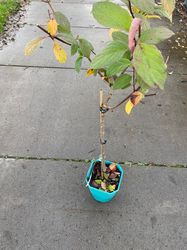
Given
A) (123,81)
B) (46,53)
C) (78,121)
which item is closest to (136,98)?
(123,81)

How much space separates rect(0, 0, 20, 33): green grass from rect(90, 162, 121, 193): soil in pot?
10.8 feet

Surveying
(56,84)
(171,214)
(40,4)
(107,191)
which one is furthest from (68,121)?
(40,4)

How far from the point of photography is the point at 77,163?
2.90 meters

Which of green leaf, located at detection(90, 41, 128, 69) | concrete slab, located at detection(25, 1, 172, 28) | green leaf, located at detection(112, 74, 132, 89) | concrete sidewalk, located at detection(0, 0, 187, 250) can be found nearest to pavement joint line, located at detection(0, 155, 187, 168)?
concrete sidewalk, located at detection(0, 0, 187, 250)

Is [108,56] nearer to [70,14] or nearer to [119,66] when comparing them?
[119,66]

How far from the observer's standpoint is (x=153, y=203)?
2600 millimetres

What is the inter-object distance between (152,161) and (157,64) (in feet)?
6.02

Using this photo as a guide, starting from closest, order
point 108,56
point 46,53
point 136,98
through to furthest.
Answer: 1. point 108,56
2. point 136,98
3. point 46,53

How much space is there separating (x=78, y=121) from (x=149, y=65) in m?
2.19

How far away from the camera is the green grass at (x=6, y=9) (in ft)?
17.2

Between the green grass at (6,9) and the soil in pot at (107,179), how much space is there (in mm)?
3298

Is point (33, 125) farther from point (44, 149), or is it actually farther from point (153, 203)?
point (153, 203)

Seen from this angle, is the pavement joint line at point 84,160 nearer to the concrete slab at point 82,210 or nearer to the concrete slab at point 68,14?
the concrete slab at point 82,210

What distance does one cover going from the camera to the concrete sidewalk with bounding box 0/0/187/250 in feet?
7.81
